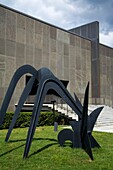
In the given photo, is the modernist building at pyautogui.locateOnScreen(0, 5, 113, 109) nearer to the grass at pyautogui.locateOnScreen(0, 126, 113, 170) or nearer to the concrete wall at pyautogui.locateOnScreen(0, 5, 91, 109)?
the concrete wall at pyautogui.locateOnScreen(0, 5, 91, 109)

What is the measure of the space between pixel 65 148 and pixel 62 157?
1.17 m

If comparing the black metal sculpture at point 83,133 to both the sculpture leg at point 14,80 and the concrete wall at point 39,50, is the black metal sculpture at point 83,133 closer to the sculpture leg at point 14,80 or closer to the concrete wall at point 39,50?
the sculpture leg at point 14,80

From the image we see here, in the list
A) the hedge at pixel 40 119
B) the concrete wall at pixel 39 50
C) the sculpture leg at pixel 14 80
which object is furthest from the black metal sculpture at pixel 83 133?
the concrete wall at pixel 39 50

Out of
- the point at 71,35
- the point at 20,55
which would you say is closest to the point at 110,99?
the point at 71,35

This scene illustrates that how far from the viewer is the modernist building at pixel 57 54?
20.3 meters

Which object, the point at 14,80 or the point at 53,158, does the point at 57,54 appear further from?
Answer: the point at 53,158

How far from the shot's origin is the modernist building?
20.3 metres

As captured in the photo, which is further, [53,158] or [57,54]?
[57,54]

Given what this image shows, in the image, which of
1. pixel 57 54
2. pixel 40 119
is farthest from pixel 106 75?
pixel 40 119

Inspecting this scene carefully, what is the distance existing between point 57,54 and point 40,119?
8306 millimetres

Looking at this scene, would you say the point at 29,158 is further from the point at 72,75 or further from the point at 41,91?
the point at 72,75

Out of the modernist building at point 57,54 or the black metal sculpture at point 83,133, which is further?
the modernist building at point 57,54

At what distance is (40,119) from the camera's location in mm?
18156

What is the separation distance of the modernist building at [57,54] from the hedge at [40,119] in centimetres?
305
